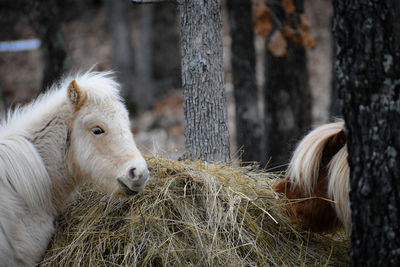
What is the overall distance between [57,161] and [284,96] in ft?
17.4

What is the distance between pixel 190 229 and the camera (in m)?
3.18

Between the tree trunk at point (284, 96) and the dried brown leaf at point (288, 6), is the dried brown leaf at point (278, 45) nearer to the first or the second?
the dried brown leaf at point (288, 6)

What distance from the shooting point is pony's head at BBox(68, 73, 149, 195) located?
3074 mm

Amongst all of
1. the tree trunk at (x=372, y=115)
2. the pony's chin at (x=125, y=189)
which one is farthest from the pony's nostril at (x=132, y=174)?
the tree trunk at (x=372, y=115)

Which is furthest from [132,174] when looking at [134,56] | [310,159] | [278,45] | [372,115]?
[134,56]

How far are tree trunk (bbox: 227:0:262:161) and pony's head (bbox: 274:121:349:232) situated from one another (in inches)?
168

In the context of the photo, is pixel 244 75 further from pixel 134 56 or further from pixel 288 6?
pixel 134 56

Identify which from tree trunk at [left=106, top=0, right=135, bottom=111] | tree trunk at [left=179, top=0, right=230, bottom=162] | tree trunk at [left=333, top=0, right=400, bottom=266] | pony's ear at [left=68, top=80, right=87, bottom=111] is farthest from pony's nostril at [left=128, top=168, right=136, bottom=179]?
tree trunk at [left=106, top=0, right=135, bottom=111]

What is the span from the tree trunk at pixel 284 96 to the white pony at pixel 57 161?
4806mm

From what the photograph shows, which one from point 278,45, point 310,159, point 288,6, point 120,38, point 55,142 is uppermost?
point 120,38

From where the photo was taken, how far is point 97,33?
2352 centimetres

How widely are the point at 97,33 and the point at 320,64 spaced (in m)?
13.4

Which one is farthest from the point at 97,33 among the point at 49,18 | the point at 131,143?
the point at 131,143

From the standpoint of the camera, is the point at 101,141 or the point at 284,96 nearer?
the point at 101,141
